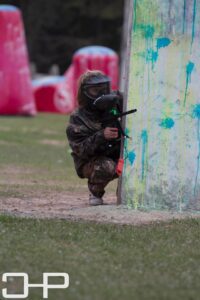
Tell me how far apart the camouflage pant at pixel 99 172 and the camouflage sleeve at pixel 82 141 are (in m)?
0.10

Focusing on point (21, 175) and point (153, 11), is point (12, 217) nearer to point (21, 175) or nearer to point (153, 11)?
point (153, 11)

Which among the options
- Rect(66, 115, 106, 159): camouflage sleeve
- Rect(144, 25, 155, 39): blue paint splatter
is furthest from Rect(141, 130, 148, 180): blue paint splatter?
Rect(144, 25, 155, 39): blue paint splatter

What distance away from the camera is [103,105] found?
7988 mm

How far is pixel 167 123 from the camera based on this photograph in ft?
25.7

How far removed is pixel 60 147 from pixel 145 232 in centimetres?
1059

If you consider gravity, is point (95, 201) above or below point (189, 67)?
below

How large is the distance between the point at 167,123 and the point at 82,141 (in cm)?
85

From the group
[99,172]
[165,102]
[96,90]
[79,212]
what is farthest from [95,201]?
[165,102]

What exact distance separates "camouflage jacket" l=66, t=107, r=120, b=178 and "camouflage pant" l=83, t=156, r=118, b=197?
59mm

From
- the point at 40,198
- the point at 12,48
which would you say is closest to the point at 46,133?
the point at 12,48

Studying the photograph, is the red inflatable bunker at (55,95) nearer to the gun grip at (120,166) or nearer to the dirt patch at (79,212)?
the dirt patch at (79,212)

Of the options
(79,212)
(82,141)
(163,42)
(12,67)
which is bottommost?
(12,67)

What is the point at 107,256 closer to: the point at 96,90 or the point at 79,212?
the point at 79,212

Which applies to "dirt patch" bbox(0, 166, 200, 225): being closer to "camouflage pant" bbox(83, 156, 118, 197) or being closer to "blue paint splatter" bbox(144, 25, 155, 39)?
"camouflage pant" bbox(83, 156, 118, 197)
